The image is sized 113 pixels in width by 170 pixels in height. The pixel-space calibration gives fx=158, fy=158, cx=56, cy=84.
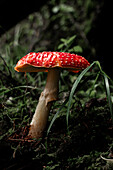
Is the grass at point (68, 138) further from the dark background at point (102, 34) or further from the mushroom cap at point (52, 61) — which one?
the dark background at point (102, 34)

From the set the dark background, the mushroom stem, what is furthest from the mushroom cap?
the dark background

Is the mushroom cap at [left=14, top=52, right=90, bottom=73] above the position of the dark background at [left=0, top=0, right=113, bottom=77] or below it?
below

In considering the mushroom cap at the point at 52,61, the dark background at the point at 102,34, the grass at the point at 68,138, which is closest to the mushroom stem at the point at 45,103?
the grass at the point at 68,138

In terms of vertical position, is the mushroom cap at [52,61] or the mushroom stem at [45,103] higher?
the mushroom cap at [52,61]

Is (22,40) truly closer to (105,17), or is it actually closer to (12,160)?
(105,17)

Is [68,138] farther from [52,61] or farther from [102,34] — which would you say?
[102,34]

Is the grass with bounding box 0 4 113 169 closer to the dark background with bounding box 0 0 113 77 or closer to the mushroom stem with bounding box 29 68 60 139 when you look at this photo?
the mushroom stem with bounding box 29 68 60 139

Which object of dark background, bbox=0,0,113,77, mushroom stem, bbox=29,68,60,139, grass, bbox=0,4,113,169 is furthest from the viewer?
dark background, bbox=0,0,113,77

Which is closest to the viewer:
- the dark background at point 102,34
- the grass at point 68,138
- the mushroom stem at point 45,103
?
the grass at point 68,138

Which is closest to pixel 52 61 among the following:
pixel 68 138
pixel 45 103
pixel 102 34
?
pixel 45 103

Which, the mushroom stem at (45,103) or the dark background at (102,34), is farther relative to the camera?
the dark background at (102,34)

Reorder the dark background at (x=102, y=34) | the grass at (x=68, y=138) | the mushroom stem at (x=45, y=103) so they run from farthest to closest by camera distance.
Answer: the dark background at (x=102, y=34)
the mushroom stem at (x=45, y=103)
the grass at (x=68, y=138)

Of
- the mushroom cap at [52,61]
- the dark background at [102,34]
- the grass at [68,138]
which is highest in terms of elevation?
the dark background at [102,34]
